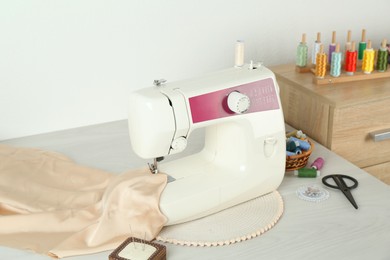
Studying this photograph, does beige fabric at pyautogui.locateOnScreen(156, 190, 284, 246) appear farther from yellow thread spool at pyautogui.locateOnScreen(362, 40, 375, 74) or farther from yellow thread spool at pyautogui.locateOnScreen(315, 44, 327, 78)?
yellow thread spool at pyautogui.locateOnScreen(362, 40, 375, 74)

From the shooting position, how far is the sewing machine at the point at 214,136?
3.45 ft

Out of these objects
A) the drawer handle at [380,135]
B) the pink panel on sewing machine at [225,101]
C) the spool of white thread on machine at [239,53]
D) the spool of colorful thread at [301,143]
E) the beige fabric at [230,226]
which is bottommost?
the beige fabric at [230,226]

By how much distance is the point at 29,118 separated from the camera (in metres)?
1.55

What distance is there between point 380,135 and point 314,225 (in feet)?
1.67

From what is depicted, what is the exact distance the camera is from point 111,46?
1573 millimetres

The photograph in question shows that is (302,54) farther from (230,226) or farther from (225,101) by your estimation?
(230,226)

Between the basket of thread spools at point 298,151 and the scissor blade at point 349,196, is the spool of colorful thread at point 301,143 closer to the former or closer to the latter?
the basket of thread spools at point 298,151

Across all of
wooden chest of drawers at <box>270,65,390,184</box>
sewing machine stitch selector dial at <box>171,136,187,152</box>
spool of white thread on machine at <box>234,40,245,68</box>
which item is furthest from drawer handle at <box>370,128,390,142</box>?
sewing machine stitch selector dial at <box>171,136,187,152</box>

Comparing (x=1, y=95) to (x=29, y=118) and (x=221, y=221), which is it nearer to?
(x=29, y=118)

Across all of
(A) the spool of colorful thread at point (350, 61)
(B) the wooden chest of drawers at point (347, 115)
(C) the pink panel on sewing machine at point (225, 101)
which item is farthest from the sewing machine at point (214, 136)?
(A) the spool of colorful thread at point (350, 61)

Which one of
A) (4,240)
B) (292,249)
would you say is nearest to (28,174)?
(4,240)

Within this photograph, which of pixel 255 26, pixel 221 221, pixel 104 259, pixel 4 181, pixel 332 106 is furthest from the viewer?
pixel 255 26

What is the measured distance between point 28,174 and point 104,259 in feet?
1.37

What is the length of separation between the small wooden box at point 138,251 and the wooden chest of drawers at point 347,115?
0.67 meters
